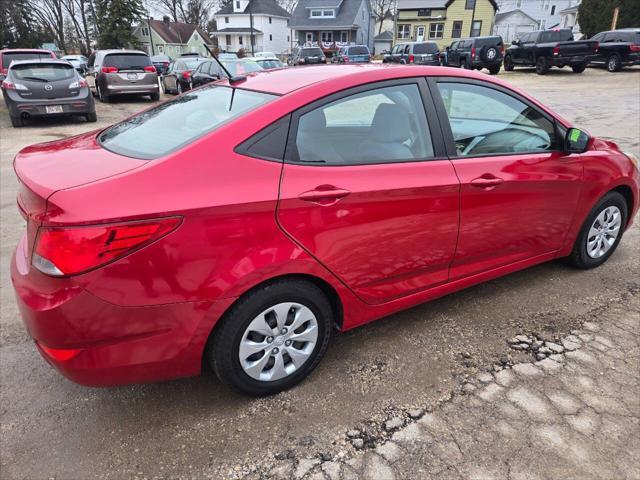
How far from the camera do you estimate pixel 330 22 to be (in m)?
58.8

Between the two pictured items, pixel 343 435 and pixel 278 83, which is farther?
pixel 278 83

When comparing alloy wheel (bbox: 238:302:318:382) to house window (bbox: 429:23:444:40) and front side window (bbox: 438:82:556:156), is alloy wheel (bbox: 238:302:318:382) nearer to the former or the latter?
front side window (bbox: 438:82:556:156)

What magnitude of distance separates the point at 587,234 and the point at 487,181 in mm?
1387

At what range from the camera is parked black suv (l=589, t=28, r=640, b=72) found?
2039 centimetres

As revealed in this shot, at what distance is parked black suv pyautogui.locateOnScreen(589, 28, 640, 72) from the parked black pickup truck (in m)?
0.90

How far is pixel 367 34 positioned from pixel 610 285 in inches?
2602

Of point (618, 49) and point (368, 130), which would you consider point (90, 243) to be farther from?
point (618, 49)

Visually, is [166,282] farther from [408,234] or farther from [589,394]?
[589,394]

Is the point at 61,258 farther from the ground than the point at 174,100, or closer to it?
closer to it

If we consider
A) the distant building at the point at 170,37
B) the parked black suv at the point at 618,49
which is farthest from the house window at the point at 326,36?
the parked black suv at the point at 618,49

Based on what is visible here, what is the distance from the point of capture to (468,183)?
2770 mm

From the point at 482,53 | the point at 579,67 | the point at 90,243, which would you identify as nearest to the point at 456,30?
the point at 482,53

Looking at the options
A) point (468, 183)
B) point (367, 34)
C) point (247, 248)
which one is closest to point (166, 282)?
point (247, 248)

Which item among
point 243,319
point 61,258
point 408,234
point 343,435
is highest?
point 61,258
